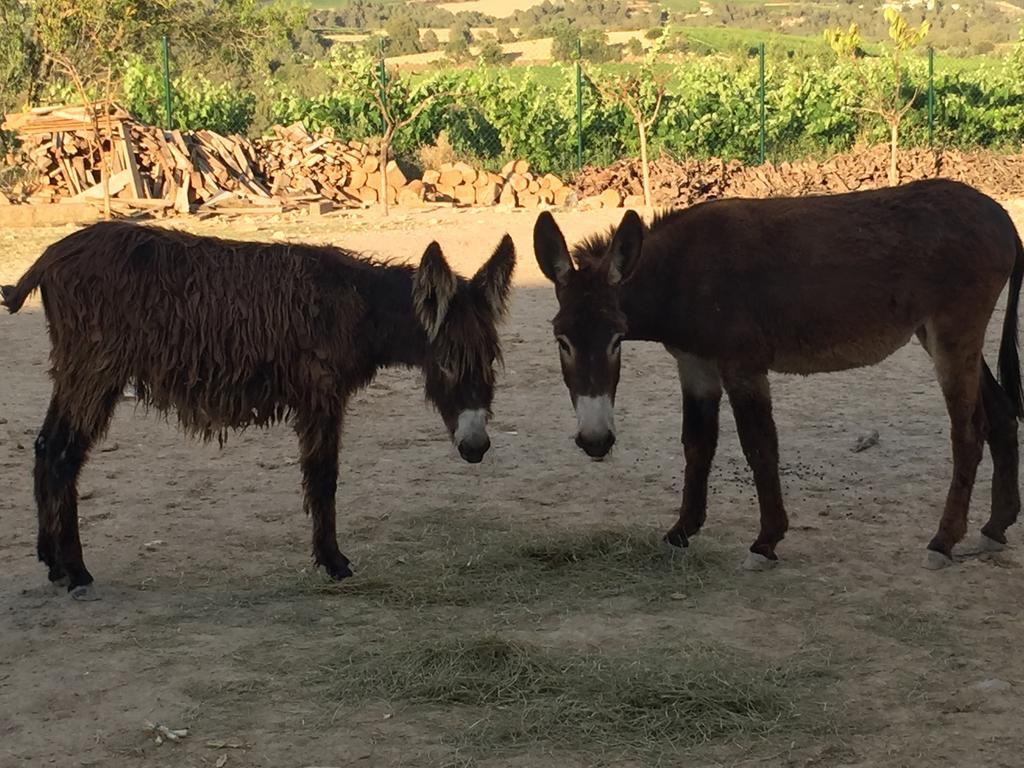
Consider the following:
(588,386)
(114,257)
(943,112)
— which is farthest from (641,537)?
(943,112)

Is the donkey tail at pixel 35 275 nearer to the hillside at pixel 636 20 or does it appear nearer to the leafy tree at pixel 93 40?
the leafy tree at pixel 93 40

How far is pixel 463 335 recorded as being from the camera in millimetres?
5176

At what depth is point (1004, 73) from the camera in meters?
29.1

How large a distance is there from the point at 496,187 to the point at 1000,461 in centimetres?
1775

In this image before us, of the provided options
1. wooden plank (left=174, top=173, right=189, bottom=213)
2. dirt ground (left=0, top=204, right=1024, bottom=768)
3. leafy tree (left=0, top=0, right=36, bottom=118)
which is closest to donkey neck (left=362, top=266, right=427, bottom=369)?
dirt ground (left=0, top=204, right=1024, bottom=768)

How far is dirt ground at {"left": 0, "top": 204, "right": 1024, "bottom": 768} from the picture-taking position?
384 cm

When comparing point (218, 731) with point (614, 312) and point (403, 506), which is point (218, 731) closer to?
point (614, 312)

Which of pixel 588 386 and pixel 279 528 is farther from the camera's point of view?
pixel 279 528

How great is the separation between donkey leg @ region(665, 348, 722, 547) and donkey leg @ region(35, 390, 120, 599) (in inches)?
105

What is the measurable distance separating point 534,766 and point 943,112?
2603cm

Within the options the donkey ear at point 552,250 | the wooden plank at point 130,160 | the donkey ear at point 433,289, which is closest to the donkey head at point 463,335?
the donkey ear at point 433,289

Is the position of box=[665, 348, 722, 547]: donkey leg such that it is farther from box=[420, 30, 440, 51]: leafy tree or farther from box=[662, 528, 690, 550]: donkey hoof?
box=[420, 30, 440, 51]: leafy tree

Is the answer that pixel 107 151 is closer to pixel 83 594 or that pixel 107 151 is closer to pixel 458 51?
pixel 83 594

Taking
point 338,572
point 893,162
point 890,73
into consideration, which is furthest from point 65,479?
point 890,73
